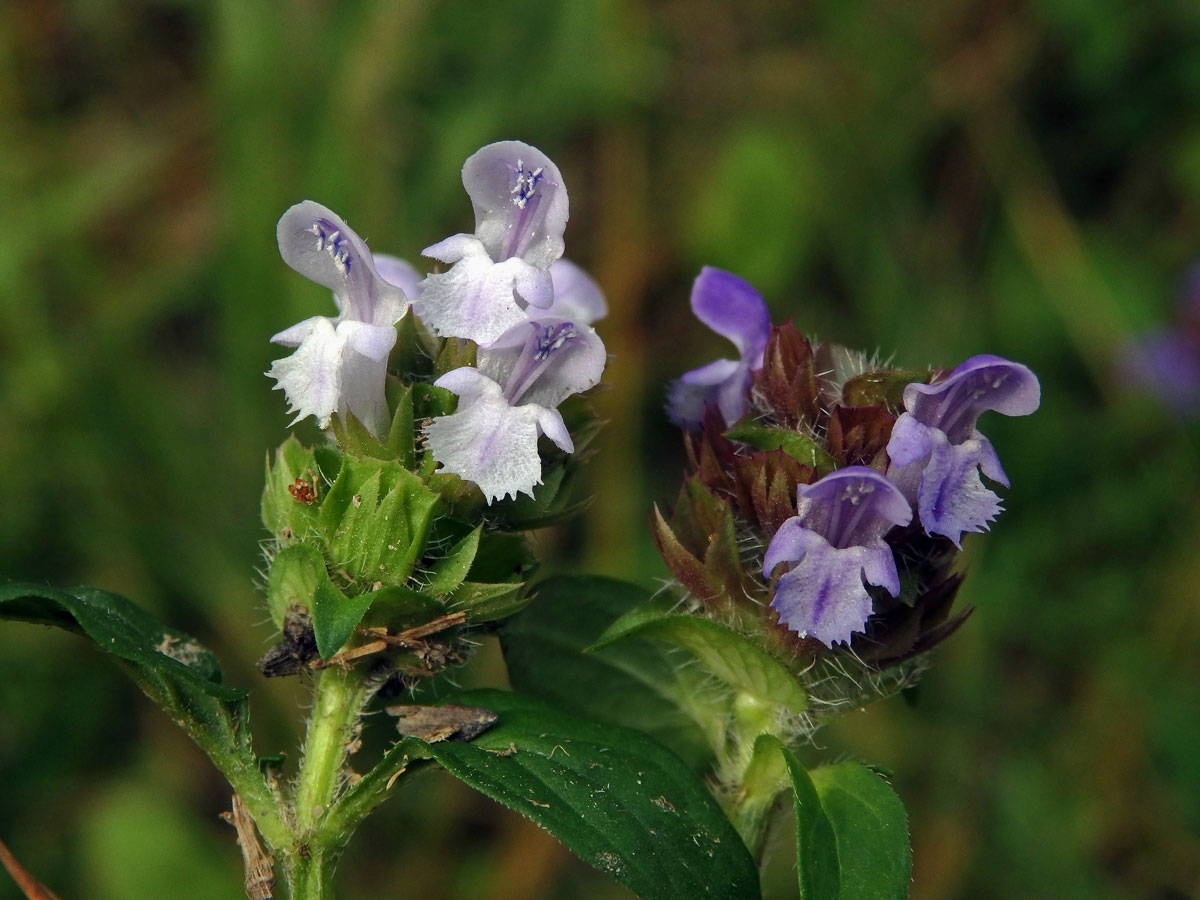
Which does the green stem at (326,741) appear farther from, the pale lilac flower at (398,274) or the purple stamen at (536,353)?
the pale lilac flower at (398,274)

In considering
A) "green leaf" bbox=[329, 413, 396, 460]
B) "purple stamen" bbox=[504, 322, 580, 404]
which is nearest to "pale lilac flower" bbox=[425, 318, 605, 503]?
"purple stamen" bbox=[504, 322, 580, 404]

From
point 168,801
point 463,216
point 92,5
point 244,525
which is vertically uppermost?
point 92,5

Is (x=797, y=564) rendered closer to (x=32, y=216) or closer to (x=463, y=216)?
(x=463, y=216)

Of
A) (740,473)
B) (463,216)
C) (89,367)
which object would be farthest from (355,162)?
(740,473)

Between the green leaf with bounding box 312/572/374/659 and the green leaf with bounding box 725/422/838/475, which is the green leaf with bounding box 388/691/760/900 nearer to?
the green leaf with bounding box 312/572/374/659

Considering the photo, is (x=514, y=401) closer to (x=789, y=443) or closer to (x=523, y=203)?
(x=523, y=203)

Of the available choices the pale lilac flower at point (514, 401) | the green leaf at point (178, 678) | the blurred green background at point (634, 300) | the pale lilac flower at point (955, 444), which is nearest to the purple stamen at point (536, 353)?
the pale lilac flower at point (514, 401)
